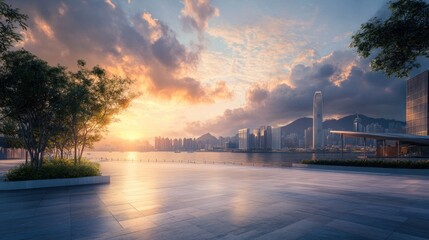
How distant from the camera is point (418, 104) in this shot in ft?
243

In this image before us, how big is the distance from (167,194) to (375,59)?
13517 mm

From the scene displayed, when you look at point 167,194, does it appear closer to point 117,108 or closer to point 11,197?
point 11,197

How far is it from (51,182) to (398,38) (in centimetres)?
2260

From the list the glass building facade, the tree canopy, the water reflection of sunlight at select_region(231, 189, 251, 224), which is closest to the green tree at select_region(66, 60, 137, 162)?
the tree canopy

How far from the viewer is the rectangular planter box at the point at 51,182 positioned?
14.9 metres

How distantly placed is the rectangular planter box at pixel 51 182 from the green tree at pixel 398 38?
1949 centimetres

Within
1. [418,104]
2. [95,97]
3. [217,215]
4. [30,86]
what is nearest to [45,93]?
[30,86]

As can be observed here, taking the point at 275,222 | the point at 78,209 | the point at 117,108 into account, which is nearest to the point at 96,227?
the point at 78,209

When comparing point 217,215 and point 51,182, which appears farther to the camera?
point 51,182

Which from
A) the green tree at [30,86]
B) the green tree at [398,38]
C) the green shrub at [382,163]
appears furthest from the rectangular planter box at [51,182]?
the green shrub at [382,163]

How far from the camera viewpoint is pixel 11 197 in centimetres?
1257

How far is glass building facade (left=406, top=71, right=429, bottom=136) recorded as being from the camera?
70.6m

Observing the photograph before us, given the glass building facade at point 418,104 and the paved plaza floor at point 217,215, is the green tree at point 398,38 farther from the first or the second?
the glass building facade at point 418,104

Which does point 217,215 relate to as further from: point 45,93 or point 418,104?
point 418,104
